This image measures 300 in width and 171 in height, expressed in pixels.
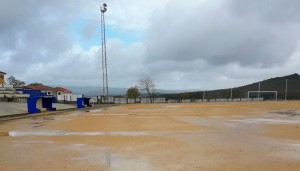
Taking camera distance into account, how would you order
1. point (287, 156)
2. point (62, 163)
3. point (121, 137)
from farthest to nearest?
point (121, 137) < point (287, 156) < point (62, 163)

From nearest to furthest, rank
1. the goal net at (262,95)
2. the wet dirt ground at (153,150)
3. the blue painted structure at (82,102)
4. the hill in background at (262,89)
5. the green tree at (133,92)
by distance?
the wet dirt ground at (153,150) → the blue painted structure at (82,102) → the goal net at (262,95) → the hill in background at (262,89) → the green tree at (133,92)

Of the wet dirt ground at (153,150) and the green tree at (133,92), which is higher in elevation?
the green tree at (133,92)

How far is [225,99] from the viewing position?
→ 6366cm

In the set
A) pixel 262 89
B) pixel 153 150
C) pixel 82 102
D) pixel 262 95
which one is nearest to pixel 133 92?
pixel 262 89

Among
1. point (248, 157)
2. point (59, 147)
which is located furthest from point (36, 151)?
point (248, 157)

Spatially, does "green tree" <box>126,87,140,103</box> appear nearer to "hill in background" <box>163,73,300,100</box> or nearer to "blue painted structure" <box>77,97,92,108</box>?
"hill in background" <box>163,73,300,100</box>

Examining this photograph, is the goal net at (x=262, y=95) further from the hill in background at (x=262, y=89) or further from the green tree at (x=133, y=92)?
the green tree at (x=133, y=92)

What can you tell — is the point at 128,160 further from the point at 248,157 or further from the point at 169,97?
the point at 169,97

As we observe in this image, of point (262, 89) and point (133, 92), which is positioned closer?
point (262, 89)

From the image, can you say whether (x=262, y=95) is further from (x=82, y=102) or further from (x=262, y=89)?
(x=82, y=102)

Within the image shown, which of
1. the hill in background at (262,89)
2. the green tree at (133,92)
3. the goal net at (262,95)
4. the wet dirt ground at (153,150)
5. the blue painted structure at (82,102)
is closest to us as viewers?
the wet dirt ground at (153,150)

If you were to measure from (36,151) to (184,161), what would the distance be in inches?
164

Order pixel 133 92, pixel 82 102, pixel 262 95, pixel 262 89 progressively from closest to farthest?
1. pixel 82 102
2. pixel 262 95
3. pixel 262 89
4. pixel 133 92

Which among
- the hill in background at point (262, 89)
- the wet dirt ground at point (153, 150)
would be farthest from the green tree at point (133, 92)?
→ the wet dirt ground at point (153, 150)
